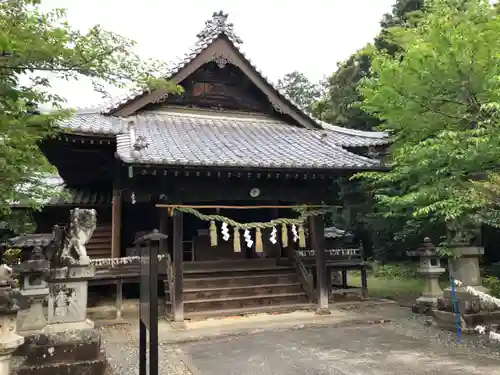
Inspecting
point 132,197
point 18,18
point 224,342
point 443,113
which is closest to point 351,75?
point 443,113

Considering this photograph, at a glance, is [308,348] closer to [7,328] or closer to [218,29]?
[7,328]

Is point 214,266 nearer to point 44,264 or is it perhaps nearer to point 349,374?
point 44,264

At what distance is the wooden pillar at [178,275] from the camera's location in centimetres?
946

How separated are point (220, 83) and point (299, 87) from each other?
133 ft

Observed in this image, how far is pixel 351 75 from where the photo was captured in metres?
26.7

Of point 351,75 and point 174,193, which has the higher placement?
point 351,75

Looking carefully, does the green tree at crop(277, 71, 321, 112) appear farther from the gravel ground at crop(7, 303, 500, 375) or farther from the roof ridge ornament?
the gravel ground at crop(7, 303, 500, 375)

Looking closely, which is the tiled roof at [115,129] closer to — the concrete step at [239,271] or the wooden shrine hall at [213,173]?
the wooden shrine hall at [213,173]

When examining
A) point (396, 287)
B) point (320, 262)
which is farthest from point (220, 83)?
point (396, 287)

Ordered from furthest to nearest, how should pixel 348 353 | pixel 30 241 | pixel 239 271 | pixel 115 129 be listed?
pixel 239 271
pixel 30 241
pixel 115 129
pixel 348 353

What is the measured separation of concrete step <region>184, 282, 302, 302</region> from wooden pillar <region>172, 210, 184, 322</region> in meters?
0.69

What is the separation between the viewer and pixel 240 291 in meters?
10.8

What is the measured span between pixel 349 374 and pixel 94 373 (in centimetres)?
356

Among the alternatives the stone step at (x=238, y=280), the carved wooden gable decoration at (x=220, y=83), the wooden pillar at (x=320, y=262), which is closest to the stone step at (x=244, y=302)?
the stone step at (x=238, y=280)
